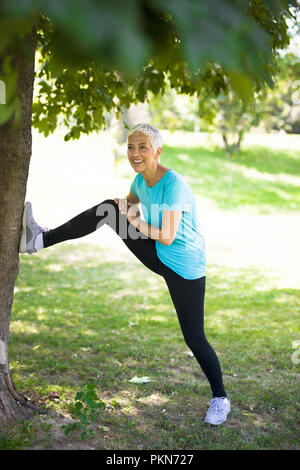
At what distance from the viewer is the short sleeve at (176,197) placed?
3078mm

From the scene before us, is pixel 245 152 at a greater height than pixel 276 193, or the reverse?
pixel 245 152

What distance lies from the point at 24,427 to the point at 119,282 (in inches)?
177

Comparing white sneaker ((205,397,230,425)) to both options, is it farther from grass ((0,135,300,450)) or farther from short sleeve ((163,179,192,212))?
short sleeve ((163,179,192,212))

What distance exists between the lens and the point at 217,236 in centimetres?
1107

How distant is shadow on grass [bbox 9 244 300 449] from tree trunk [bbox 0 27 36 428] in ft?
1.39

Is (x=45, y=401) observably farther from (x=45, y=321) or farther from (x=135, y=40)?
(x=135, y=40)

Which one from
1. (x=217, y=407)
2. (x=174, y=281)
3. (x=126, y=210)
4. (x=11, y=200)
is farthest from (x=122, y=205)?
(x=217, y=407)

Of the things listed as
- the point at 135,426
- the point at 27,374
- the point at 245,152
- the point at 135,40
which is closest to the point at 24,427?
the point at 135,426

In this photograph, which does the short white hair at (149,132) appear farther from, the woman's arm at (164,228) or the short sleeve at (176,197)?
the woman's arm at (164,228)

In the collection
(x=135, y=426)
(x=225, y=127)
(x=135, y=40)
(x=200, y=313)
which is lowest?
(x=135, y=426)

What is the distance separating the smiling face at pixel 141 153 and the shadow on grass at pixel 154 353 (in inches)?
70.0

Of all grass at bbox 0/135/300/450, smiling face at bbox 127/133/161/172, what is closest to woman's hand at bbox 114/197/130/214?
smiling face at bbox 127/133/161/172

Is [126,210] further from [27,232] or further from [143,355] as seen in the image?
[143,355]
